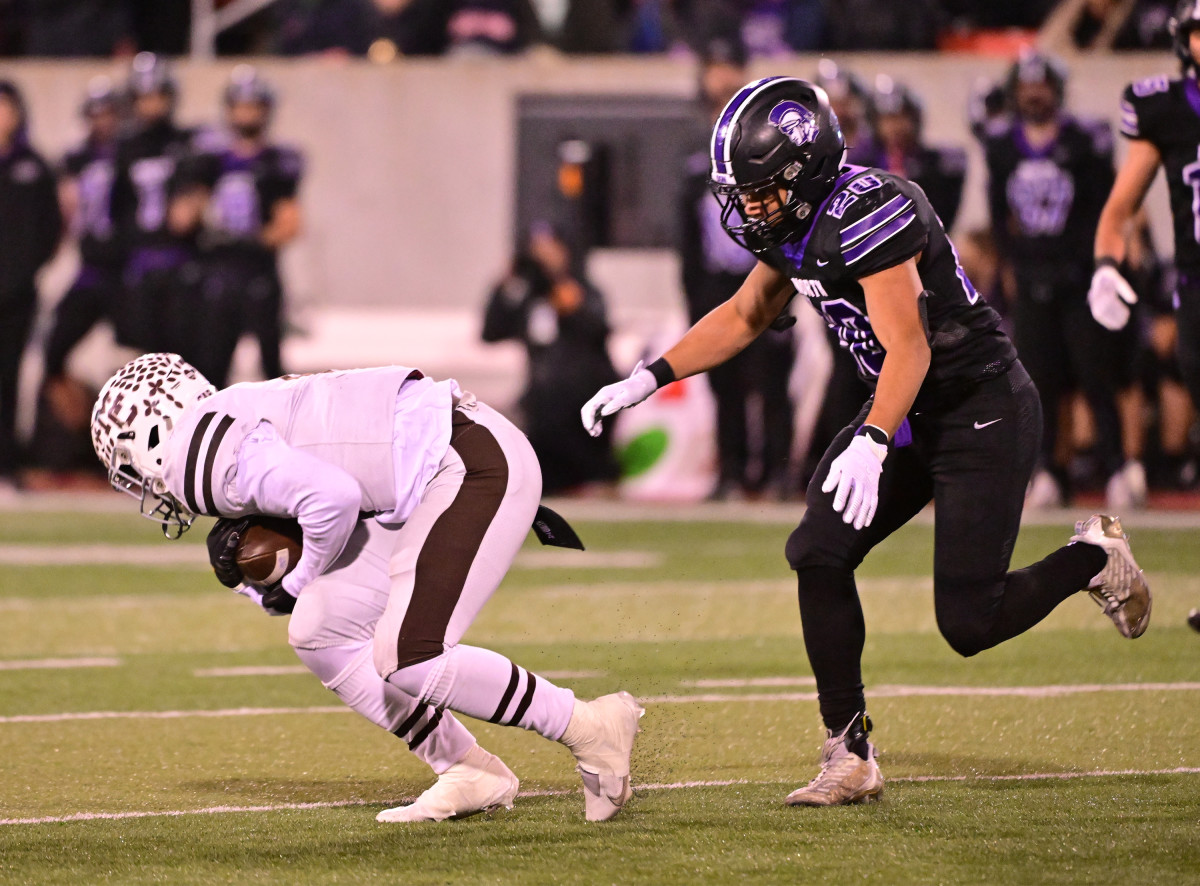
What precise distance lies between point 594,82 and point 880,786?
8.70 metres

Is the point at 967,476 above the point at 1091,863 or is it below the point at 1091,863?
above

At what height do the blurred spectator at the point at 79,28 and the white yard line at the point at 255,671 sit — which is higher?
the blurred spectator at the point at 79,28

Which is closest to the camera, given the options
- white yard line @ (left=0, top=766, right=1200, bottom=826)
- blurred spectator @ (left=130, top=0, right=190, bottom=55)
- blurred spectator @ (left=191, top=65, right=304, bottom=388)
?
white yard line @ (left=0, top=766, right=1200, bottom=826)

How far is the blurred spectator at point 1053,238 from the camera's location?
9.39 meters

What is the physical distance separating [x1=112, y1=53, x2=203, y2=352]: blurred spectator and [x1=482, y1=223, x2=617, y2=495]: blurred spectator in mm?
1728

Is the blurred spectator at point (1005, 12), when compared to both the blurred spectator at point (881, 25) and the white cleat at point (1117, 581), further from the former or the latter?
the white cleat at point (1117, 581)

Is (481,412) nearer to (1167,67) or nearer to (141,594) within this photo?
(141,594)

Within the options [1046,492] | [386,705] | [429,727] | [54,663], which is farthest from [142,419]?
[1046,492]

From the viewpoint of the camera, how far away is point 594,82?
1225cm

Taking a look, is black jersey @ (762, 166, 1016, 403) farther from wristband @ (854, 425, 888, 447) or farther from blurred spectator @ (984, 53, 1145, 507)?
blurred spectator @ (984, 53, 1145, 507)

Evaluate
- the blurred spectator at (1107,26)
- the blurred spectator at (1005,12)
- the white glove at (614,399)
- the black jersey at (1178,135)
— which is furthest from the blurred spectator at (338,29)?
the white glove at (614,399)

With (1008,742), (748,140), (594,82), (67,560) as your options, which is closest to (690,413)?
(594,82)

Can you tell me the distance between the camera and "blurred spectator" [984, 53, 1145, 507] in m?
9.39

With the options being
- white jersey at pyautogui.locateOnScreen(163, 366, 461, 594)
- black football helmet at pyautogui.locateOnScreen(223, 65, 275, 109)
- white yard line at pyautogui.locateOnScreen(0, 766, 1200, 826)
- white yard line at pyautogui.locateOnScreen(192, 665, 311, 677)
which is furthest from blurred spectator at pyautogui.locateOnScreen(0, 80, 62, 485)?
white jersey at pyautogui.locateOnScreen(163, 366, 461, 594)
